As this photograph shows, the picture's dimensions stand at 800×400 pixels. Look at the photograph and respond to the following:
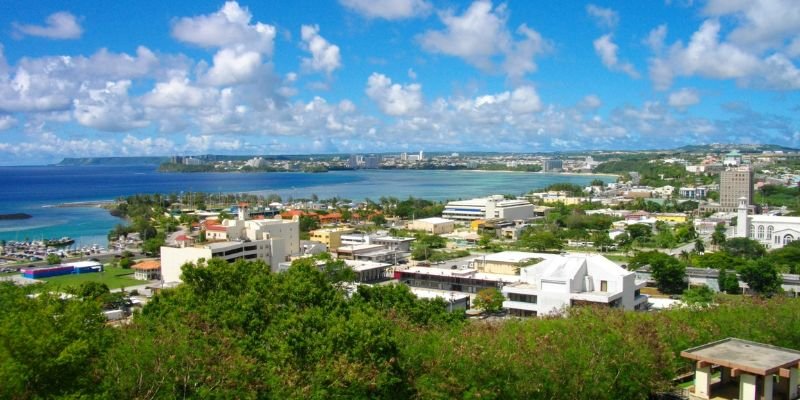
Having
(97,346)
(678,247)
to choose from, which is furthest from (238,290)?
(678,247)

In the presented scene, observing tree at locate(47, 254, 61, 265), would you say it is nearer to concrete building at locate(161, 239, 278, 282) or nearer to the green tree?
the green tree

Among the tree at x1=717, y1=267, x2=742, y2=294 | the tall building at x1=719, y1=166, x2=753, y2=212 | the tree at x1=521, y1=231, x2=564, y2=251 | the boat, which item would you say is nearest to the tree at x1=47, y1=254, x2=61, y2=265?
the boat

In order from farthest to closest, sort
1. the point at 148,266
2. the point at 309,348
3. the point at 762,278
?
the point at 148,266, the point at 762,278, the point at 309,348

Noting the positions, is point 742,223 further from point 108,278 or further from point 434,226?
point 108,278

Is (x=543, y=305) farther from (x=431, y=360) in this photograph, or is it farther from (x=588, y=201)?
(x=588, y=201)

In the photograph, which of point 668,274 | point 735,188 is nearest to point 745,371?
point 668,274

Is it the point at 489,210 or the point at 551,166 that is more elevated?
the point at 551,166

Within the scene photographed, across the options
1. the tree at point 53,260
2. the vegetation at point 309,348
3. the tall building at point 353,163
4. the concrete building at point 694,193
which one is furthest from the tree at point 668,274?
the tall building at point 353,163
